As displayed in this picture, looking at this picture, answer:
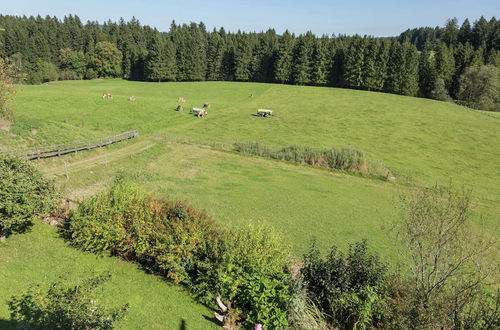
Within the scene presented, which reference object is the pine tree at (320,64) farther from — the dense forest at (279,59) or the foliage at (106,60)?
the foliage at (106,60)

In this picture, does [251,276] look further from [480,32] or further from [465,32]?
[465,32]

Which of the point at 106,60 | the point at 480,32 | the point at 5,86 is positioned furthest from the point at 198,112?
the point at 480,32

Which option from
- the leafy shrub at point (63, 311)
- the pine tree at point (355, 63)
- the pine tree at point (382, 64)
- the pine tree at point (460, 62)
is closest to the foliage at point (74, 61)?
the pine tree at point (355, 63)

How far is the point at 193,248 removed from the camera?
14.1m

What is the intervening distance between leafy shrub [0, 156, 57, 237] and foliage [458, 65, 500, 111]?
352ft

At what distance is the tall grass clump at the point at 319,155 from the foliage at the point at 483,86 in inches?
2923

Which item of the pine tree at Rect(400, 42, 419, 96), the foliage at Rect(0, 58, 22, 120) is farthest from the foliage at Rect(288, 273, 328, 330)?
the pine tree at Rect(400, 42, 419, 96)

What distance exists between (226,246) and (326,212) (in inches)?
601

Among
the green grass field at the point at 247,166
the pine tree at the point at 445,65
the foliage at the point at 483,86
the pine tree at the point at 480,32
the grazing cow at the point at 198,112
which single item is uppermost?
the pine tree at the point at 480,32

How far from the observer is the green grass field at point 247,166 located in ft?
48.4

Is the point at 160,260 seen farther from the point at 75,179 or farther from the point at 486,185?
the point at 486,185

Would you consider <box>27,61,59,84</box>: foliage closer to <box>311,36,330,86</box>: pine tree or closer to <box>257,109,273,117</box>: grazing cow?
<box>257,109,273,117</box>: grazing cow

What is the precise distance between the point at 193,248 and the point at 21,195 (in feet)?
28.3

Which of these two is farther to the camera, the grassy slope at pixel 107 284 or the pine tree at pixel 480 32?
the pine tree at pixel 480 32
